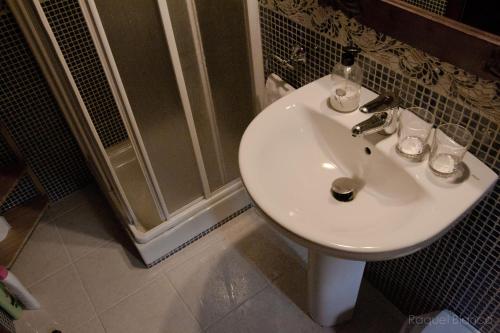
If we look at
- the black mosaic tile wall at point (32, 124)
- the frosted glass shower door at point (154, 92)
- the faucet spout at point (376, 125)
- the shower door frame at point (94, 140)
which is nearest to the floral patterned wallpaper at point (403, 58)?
the faucet spout at point (376, 125)

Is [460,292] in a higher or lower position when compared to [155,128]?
lower

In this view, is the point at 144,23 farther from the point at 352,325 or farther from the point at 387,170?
the point at 352,325

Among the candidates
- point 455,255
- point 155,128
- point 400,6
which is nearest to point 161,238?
point 155,128

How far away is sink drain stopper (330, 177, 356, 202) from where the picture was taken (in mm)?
985

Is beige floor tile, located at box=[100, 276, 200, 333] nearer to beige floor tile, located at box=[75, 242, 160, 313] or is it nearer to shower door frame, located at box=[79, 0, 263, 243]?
beige floor tile, located at box=[75, 242, 160, 313]

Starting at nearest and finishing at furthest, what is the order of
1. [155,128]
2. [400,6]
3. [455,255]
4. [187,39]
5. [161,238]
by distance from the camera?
[400,6] → [455,255] → [187,39] → [155,128] → [161,238]

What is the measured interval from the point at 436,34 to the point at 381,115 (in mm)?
213

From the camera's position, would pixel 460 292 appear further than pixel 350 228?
Yes

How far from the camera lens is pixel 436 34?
84 centimetres

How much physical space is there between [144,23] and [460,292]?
1.28 meters

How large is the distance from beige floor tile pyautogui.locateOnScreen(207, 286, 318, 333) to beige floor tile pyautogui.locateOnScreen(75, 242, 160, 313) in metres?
0.42

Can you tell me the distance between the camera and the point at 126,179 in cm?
176

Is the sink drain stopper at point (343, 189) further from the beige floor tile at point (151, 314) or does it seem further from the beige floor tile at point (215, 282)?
the beige floor tile at point (151, 314)

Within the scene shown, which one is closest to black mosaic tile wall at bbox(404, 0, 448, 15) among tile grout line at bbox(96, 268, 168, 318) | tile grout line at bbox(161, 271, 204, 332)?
tile grout line at bbox(161, 271, 204, 332)
